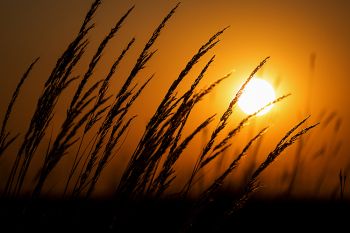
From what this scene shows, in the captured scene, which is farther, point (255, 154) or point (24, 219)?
point (255, 154)

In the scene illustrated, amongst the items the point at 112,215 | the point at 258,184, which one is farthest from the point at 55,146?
the point at 258,184

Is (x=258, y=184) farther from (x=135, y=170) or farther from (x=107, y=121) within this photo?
(x=107, y=121)

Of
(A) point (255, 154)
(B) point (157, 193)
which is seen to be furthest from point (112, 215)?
(A) point (255, 154)

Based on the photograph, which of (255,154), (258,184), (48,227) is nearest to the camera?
(258,184)

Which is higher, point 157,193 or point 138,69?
point 138,69

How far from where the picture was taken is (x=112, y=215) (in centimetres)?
152

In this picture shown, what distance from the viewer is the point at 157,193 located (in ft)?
5.22

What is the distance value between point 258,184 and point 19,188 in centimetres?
99

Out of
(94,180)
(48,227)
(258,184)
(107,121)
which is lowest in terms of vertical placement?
(48,227)

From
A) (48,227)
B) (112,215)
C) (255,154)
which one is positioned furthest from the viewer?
(255,154)

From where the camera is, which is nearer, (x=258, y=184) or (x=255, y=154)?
(x=258, y=184)

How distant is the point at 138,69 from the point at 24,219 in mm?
746

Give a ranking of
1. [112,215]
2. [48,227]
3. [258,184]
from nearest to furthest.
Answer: [112,215] < [258,184] < [48,227]

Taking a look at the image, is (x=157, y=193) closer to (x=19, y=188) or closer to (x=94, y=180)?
(x=94, y=180)
